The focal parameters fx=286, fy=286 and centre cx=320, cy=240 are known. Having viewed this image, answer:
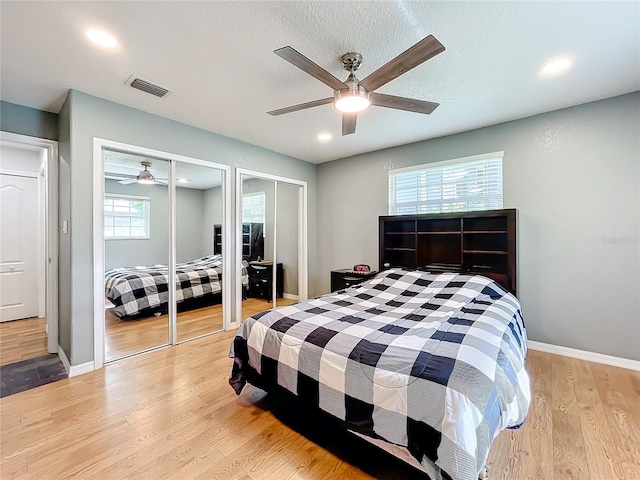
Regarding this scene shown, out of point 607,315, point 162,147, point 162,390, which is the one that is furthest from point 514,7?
point 162,390

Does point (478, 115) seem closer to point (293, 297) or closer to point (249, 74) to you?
point (249, 74)

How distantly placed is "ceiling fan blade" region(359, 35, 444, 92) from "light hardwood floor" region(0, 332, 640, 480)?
2.24m

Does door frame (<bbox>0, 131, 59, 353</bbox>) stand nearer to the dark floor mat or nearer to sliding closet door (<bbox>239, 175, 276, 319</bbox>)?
the dark floor mat

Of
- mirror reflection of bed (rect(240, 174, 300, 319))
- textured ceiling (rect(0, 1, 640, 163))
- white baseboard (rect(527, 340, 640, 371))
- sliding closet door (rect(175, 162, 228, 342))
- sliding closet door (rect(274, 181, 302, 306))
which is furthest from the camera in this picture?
sliding closet door (rect(274, 181, 302, 306))

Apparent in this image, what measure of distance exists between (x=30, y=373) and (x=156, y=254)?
1.51 metres

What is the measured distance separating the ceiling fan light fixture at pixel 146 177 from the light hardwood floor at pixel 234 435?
2027mm

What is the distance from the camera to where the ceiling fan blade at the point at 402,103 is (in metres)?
2.16

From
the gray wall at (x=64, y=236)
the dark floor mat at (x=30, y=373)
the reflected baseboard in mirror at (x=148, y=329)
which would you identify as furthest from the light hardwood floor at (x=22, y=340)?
the reflected baseboard in mirror at (x=148, y=329)

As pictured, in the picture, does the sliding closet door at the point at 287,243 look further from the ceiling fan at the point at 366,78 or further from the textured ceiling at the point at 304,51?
the ceiling fan at the point at 366,78

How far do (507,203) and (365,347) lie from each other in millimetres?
2845

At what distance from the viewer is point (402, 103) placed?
2.23 meters

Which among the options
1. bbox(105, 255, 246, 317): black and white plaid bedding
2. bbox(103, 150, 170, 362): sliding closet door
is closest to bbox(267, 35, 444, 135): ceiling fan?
bbox(103, 150, 170, 362): sliding closet door

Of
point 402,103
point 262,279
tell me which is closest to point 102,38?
point 402,103

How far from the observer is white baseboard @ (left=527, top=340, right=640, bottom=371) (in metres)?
2.77
